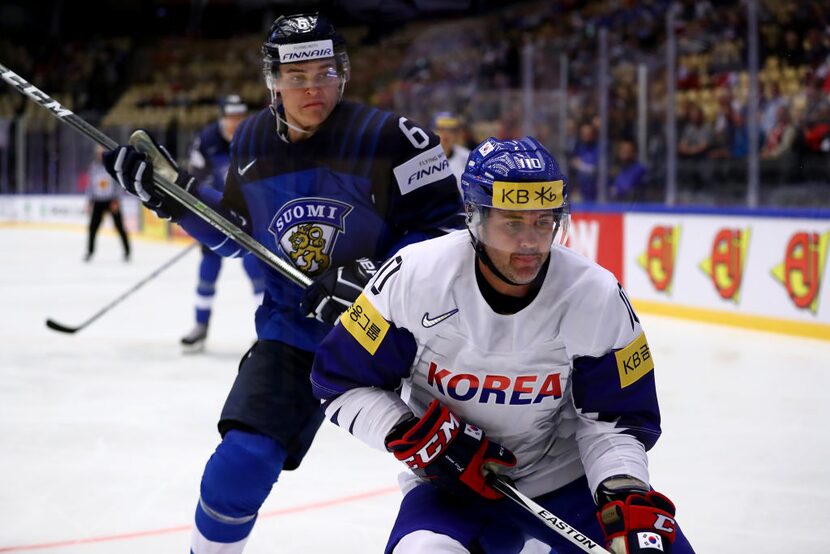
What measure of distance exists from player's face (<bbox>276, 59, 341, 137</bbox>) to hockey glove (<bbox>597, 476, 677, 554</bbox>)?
91 cm

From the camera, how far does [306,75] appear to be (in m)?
2.11

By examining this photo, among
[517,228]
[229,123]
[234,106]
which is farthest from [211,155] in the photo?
[517,228]

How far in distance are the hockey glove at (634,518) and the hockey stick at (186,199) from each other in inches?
30.2

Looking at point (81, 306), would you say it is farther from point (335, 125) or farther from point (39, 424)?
point (335, 125)

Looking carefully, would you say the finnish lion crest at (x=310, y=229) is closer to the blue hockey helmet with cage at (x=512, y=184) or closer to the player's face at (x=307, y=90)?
the player's face at (x=307, y=90)

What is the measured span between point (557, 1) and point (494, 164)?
963 centimetres

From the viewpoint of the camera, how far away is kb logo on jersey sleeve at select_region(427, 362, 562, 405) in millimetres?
1688

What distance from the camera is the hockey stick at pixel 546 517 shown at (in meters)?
1.66

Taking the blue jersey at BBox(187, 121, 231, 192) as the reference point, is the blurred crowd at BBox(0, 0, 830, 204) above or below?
above

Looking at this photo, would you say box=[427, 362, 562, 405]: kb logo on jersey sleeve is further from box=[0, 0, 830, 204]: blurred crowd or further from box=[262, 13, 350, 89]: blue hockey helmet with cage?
box=[0, 0, 830, 204]: blurred crowd

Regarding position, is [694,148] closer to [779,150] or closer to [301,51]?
[779,150]

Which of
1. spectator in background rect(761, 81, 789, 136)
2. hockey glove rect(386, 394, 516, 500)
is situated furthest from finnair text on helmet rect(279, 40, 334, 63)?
spectator in background rect(761, 81, 789, 136)

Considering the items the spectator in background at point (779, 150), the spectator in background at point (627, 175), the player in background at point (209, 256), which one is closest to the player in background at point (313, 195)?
the player in background at point (209, 256)

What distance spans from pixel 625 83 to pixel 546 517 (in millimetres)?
5905
